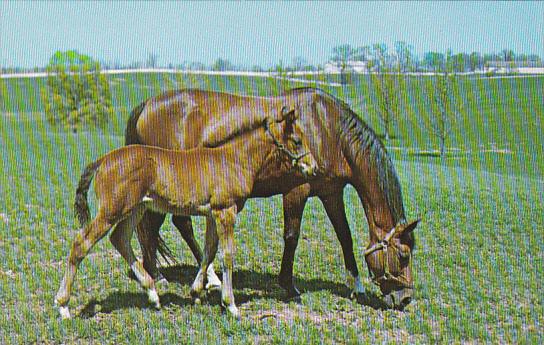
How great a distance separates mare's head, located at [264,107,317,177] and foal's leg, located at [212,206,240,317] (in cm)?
74

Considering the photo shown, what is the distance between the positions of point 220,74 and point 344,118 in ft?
105

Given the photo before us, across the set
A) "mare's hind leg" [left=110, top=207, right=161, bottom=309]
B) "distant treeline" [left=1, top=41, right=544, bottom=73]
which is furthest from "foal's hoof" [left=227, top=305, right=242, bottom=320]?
"distant treeline" [left=1, top=41, right=544, bottom=73]

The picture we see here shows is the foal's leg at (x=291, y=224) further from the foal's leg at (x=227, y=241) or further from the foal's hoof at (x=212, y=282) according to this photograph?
the foal's leg at (x=227, y=241)

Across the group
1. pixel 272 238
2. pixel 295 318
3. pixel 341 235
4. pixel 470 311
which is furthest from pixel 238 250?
pixel 470 311

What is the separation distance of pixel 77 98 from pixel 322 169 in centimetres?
4692

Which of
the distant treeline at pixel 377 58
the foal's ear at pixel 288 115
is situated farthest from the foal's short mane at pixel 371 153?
the distant treeline at pixel 377 58

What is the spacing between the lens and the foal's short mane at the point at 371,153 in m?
6.29

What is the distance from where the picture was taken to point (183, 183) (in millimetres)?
5512

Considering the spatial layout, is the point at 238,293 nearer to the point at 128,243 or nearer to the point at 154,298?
the point at 154,298

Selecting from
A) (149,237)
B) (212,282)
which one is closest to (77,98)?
(149,237)

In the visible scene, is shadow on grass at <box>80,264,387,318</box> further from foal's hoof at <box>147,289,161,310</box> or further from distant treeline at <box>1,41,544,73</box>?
distant treeline at <box>1,41,544,73</box>

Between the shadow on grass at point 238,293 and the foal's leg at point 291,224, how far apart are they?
140 millimetres

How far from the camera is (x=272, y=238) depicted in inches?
363

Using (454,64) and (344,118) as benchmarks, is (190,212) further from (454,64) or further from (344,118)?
(454,64)
